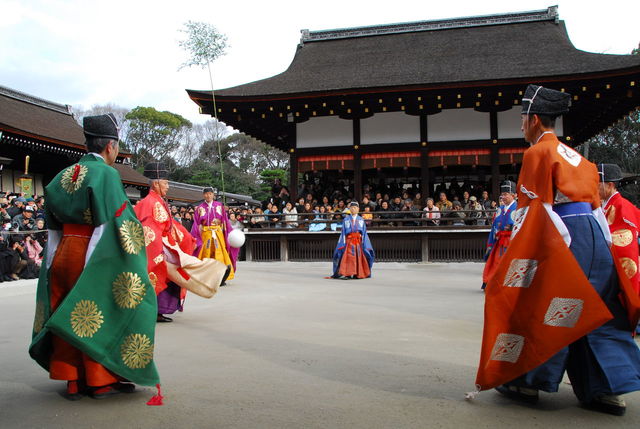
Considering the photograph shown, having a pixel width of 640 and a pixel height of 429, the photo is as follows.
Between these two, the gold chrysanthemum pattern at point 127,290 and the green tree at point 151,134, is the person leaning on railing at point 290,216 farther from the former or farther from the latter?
the green tree at point 151,134

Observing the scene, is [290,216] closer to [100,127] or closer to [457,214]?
[457,214]

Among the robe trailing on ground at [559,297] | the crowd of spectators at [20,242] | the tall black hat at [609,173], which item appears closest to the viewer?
the robe trailing on ground at [559,297]

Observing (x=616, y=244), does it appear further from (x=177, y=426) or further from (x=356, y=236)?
(x=356, y=236)

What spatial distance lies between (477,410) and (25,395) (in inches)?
105

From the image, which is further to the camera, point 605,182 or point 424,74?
point 424,74

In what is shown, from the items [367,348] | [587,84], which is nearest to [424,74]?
[587,84]

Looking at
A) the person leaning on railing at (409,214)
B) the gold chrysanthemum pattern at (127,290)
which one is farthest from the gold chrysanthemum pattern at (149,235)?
the person leaning on railing at (409,214)

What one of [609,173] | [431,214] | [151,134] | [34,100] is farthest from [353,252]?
[151,134]

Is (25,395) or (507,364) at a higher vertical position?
(507,364)

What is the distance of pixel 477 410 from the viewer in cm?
296

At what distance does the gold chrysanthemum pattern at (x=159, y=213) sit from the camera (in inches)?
229

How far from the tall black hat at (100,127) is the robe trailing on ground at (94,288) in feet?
0.79

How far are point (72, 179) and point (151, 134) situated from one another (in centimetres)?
4000

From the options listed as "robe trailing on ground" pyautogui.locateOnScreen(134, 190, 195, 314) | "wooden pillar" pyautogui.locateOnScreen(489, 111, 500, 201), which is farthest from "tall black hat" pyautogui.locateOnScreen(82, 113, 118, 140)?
"wooden pillar" pyautogui.locateOnScreen(489, 111, 500, 201)
